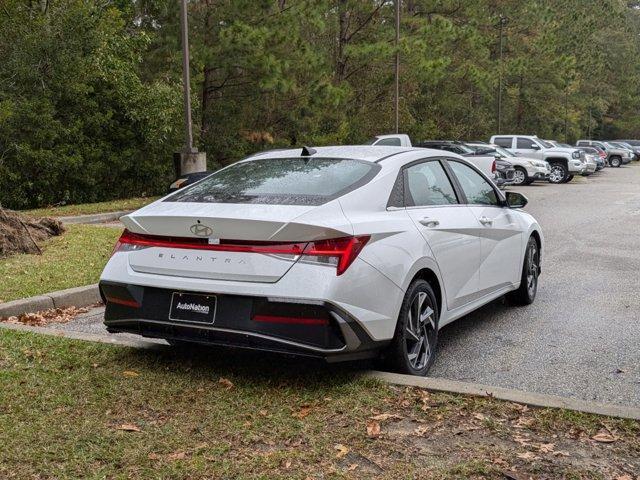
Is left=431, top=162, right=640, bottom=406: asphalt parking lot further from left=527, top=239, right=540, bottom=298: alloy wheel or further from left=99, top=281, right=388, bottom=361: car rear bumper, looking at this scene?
left=99, top=281, right=388, bottom=361: car rear bumper

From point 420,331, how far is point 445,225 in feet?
2.91

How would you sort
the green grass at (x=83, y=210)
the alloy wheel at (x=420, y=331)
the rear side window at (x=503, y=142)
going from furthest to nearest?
the rear side window at (x=503, y=142)
the green grass at (x=83, y=210)
the alloy wheel at (x=420, y=331)

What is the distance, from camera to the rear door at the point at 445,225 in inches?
215

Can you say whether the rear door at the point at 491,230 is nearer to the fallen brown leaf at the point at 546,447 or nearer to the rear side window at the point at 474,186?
the rear side window at the point at 474,186

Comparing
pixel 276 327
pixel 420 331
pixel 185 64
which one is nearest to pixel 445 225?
pixel 420 331

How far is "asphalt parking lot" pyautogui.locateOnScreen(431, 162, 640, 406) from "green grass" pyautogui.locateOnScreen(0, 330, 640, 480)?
93 cm

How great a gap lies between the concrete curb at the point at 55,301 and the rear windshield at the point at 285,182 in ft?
7.79

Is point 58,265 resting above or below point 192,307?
below

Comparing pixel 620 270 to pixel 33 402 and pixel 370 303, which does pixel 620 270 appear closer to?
pixel 370 303

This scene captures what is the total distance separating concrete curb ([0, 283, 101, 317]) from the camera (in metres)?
6.87

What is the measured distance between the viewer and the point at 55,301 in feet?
23.8

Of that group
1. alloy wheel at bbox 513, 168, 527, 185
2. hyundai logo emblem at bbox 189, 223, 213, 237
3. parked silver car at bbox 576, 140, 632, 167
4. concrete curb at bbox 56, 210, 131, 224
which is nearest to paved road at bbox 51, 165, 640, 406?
hyundai logo emblem at bbox 189, 223, 213, 237

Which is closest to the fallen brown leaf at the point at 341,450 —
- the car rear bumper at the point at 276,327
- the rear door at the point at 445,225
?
the car rear bumper at the point at 276,327

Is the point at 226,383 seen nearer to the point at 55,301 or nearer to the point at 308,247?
the point at 308,247
